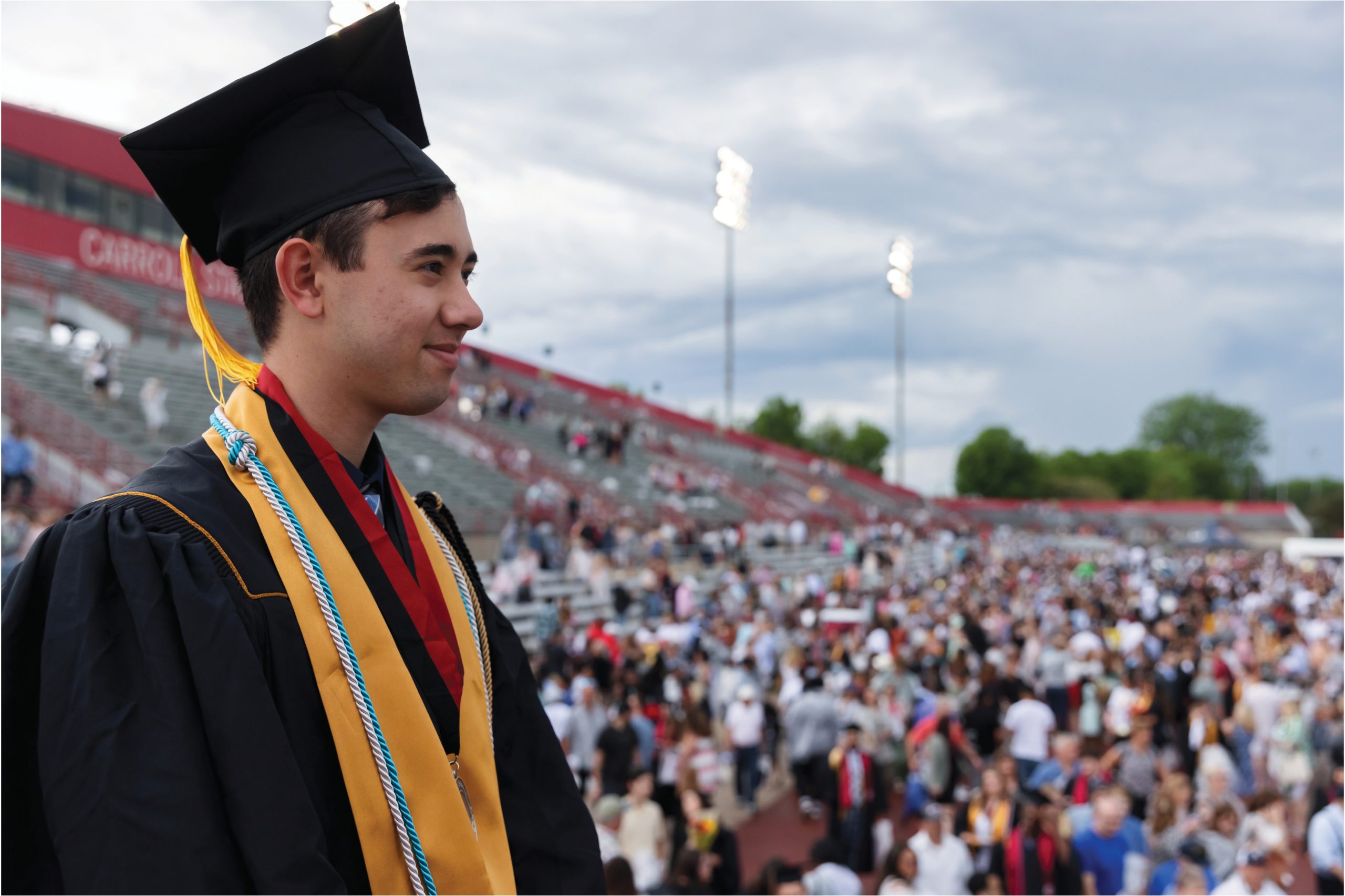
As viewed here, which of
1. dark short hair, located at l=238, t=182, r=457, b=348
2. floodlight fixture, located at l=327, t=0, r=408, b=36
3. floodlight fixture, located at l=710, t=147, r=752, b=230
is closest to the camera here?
dark short hair, located at l=238, t=182, r=457, b=348

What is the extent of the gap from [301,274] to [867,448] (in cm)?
8504

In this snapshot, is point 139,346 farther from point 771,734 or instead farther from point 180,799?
point 180,799

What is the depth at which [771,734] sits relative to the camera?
1191 centimetres

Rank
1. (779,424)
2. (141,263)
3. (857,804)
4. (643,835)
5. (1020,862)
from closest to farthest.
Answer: (1020,862), (643,835), (857,804), (141,263), (779,424)

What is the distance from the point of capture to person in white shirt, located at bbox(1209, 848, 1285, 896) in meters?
5.34

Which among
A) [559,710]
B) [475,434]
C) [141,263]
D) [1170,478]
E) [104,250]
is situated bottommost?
[559,710]

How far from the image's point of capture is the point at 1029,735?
9.17 meters

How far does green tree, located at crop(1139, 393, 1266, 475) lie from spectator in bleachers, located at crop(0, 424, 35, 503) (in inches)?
4183

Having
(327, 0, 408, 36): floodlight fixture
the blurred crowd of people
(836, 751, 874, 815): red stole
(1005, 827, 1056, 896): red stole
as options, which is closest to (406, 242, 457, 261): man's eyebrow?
(327, 0, 408, 36): floodlight fixture

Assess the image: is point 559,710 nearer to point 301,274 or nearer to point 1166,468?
point 301,274

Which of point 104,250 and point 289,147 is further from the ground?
point 104,250

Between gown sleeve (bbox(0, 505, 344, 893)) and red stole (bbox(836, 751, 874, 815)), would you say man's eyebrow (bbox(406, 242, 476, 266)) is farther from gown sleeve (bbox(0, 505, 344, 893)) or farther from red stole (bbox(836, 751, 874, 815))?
red stole (bbox(836, 751, 874, 815))

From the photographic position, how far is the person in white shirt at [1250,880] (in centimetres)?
534

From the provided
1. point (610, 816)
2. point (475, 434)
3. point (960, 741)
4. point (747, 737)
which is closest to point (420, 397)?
point (610, 816)
